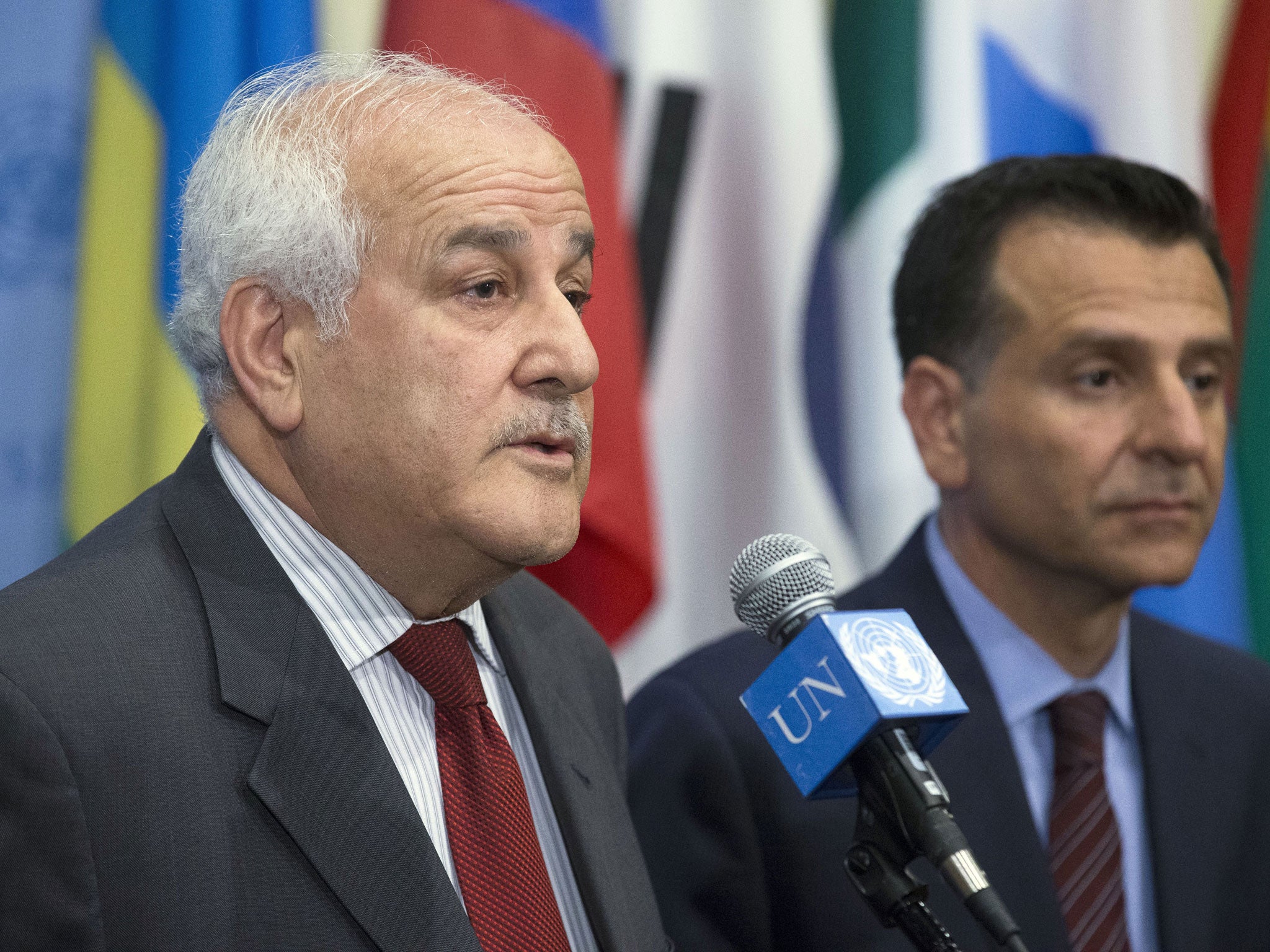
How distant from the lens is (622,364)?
8.77 feet

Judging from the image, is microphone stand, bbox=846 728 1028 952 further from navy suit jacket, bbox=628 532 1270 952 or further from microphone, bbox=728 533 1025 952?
navy suit jacket, bbox=628 532 1270 952

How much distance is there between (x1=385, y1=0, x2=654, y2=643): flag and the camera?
8.63 ft

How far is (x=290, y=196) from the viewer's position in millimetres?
1402

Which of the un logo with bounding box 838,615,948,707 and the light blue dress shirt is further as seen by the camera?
the light blue dress shirt

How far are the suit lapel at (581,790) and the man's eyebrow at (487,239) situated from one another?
1.66ft

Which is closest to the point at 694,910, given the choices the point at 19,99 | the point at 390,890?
the point at 390,890

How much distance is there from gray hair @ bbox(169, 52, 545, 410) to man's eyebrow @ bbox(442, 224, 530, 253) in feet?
0.29

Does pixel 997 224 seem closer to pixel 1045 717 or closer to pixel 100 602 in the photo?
pixel 1045 717

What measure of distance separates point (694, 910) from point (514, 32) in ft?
5.69

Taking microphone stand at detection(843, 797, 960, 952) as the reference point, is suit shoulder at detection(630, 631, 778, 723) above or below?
above

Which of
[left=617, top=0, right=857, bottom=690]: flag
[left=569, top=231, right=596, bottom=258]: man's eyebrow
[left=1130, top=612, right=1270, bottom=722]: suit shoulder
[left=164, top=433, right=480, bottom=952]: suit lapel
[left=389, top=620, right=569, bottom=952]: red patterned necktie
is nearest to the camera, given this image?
[left=164, top=433, right=480, bottom=952]: suit lapel

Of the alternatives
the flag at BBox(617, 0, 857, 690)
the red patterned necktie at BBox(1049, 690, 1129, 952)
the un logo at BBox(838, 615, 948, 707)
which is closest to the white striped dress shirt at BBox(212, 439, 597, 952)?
the un logo at BBox(838, 615, 948, 707)

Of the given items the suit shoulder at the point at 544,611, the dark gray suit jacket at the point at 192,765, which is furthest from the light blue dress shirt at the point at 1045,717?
the dark gray suit jacket at the point at 192,765

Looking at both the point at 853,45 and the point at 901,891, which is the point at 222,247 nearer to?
the point at 901,891
